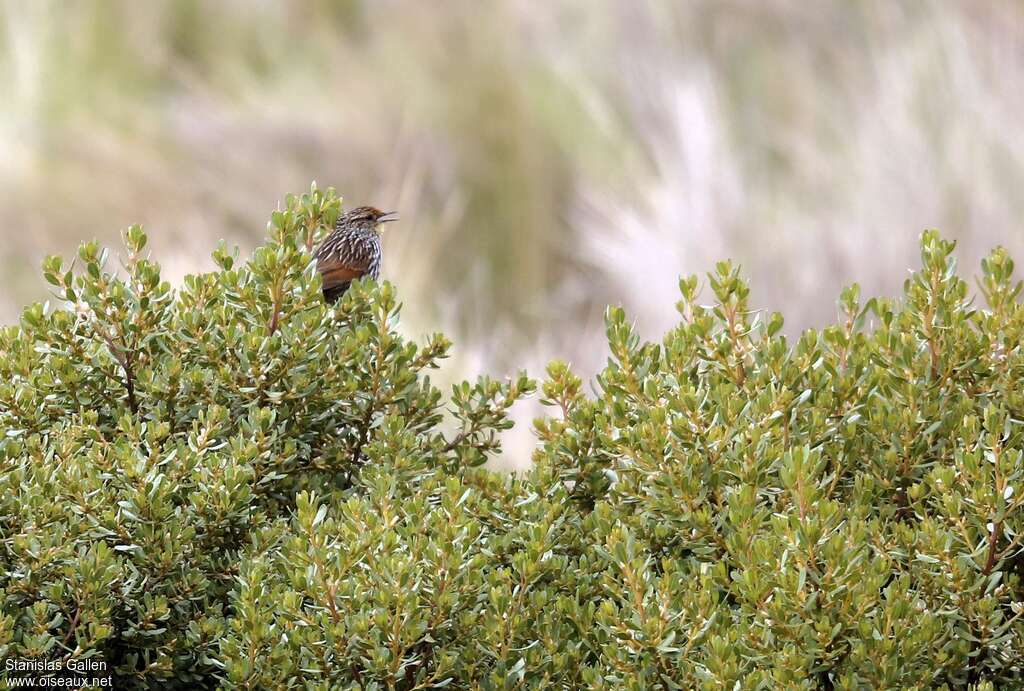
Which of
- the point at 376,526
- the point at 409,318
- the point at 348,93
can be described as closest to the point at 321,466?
the point at 376,526

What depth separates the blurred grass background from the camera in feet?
25.2

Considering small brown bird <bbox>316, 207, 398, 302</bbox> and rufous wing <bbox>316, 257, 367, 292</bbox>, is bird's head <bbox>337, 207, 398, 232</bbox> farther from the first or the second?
rufous wing <bbox>316, 257, 367, 292</bbox>

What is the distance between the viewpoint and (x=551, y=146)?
9438mm

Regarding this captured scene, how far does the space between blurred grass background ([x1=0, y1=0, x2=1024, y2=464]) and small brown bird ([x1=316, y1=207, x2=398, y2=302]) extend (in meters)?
0.97

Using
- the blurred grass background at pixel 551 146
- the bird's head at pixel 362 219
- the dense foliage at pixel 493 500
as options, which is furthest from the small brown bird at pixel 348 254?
the dense foliage at pixel 493 500

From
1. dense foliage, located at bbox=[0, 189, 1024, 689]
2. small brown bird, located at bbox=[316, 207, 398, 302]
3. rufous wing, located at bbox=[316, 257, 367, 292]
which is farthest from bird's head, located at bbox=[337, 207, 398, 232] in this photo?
dense foliage, located at bbox=[0, 189, 1024, 689]

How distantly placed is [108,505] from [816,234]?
539 centimetres

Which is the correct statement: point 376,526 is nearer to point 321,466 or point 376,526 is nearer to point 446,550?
point 446,550

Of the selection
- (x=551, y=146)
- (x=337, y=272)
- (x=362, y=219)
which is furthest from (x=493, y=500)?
(x=551, y=146)

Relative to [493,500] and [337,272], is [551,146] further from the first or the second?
[493,500]

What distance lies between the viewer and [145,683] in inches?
118

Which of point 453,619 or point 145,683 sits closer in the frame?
point 453,619

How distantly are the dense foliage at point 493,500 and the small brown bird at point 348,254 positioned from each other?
5.15 ft

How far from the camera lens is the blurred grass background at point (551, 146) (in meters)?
7.68
